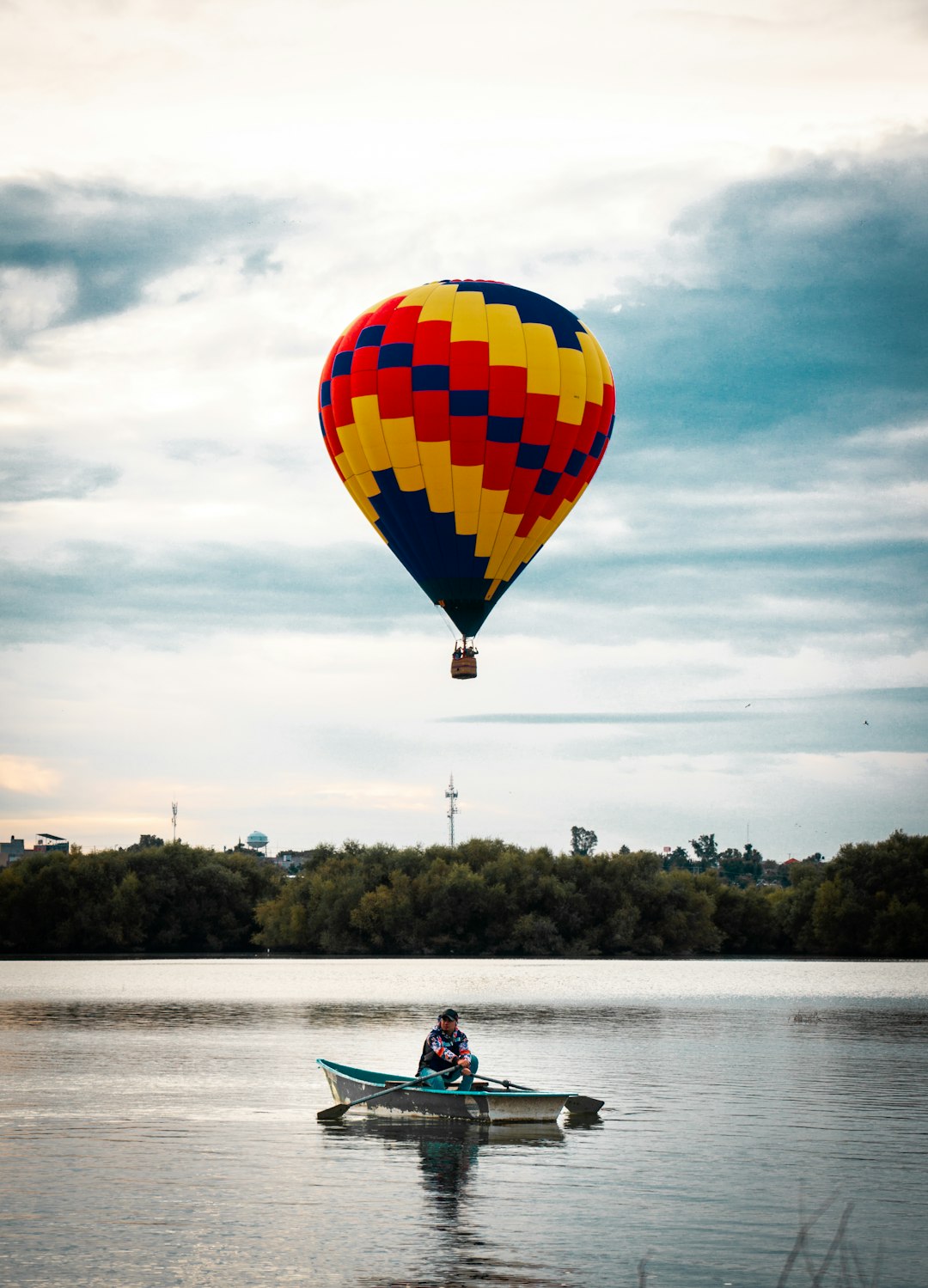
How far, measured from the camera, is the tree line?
137125 mm

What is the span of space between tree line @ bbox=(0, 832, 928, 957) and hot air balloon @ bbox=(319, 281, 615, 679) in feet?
290

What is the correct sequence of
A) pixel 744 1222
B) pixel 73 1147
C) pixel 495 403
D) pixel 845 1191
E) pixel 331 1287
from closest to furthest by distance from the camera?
pixel 331 1287 < pixel 744 1222 < pixel 845 1191 < pixel 73 1147 < pixel 495 403

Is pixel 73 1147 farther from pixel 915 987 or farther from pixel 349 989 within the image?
pixel 915 987

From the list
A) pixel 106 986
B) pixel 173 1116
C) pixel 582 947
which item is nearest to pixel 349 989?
pixel 106 986

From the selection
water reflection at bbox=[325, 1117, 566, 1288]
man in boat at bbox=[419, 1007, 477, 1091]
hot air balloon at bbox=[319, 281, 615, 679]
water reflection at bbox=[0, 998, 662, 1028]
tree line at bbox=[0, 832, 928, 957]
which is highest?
hot air balloon at bbox=[319, 281, 615, 679]

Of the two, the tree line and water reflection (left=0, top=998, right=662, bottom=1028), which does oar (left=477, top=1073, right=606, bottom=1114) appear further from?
the tree line

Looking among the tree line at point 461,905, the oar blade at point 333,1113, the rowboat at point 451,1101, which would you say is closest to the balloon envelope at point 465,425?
the rowboat at point 451,1101

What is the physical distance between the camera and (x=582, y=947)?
139 m

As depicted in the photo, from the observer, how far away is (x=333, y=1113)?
33.6 m

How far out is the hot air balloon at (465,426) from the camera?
48500 millimetres

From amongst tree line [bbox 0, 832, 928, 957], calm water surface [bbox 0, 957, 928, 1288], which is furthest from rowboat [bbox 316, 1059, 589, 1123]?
tree line [bbox 0, 832, 928, 957]

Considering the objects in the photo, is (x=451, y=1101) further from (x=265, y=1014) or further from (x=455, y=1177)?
(x=265, y=1014)

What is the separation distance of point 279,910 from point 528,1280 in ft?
411

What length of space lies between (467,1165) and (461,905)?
108m
